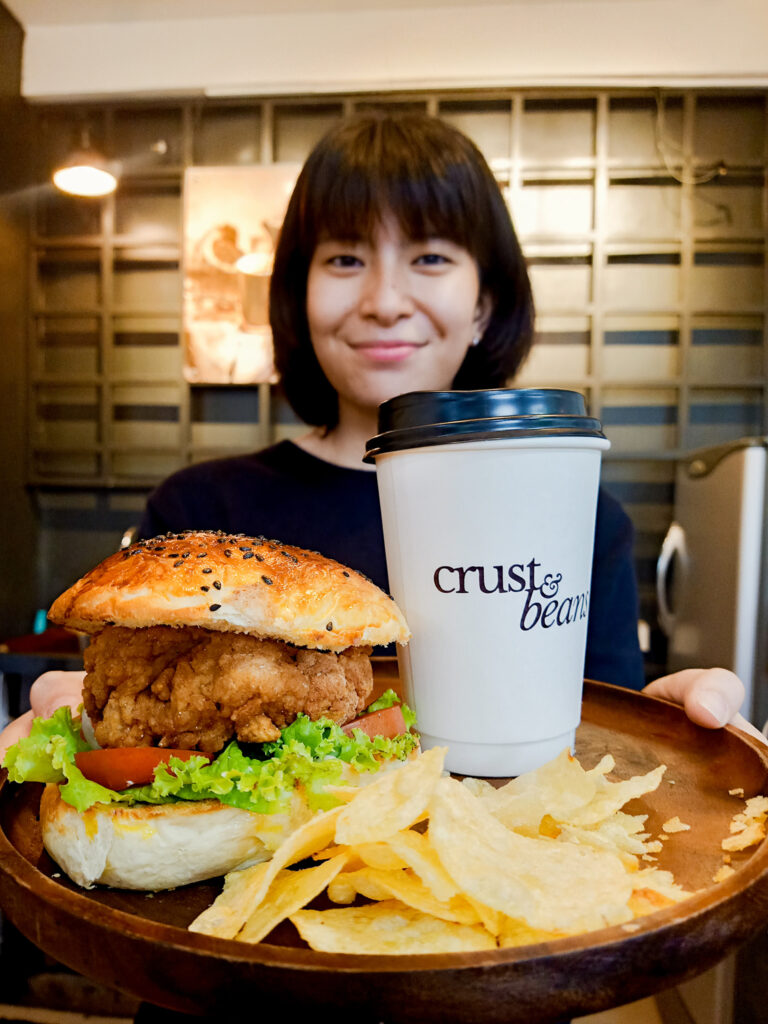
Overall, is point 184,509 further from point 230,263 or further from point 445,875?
point 230,263

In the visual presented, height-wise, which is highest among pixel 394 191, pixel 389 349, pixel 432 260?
pixel 394 191

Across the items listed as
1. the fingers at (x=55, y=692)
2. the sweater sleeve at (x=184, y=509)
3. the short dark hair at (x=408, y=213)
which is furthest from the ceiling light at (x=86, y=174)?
the fingers at (x=55, y=692)

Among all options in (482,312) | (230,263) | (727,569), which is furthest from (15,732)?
(230,263)

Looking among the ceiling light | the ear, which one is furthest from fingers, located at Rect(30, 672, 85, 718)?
the ceiling light

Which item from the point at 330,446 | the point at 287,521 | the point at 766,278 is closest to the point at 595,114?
the point at 766,278

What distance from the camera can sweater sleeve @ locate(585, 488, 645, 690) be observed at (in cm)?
187

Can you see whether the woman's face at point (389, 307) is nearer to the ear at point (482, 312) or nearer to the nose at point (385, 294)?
the nose at point (385, 294)

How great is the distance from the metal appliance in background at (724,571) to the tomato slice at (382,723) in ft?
7.49

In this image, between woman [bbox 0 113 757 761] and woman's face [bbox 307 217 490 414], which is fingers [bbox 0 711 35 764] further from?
woman's face [bbox 307 217 490 414]

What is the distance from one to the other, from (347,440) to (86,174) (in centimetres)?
329

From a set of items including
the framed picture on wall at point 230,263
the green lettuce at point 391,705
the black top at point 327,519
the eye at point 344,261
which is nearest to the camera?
the green lettuce at point 391,705

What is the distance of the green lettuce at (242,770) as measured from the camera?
2.72 feet

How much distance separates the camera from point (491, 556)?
0.96 metres

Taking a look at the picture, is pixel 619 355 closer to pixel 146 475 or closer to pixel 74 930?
pixel 146 475
